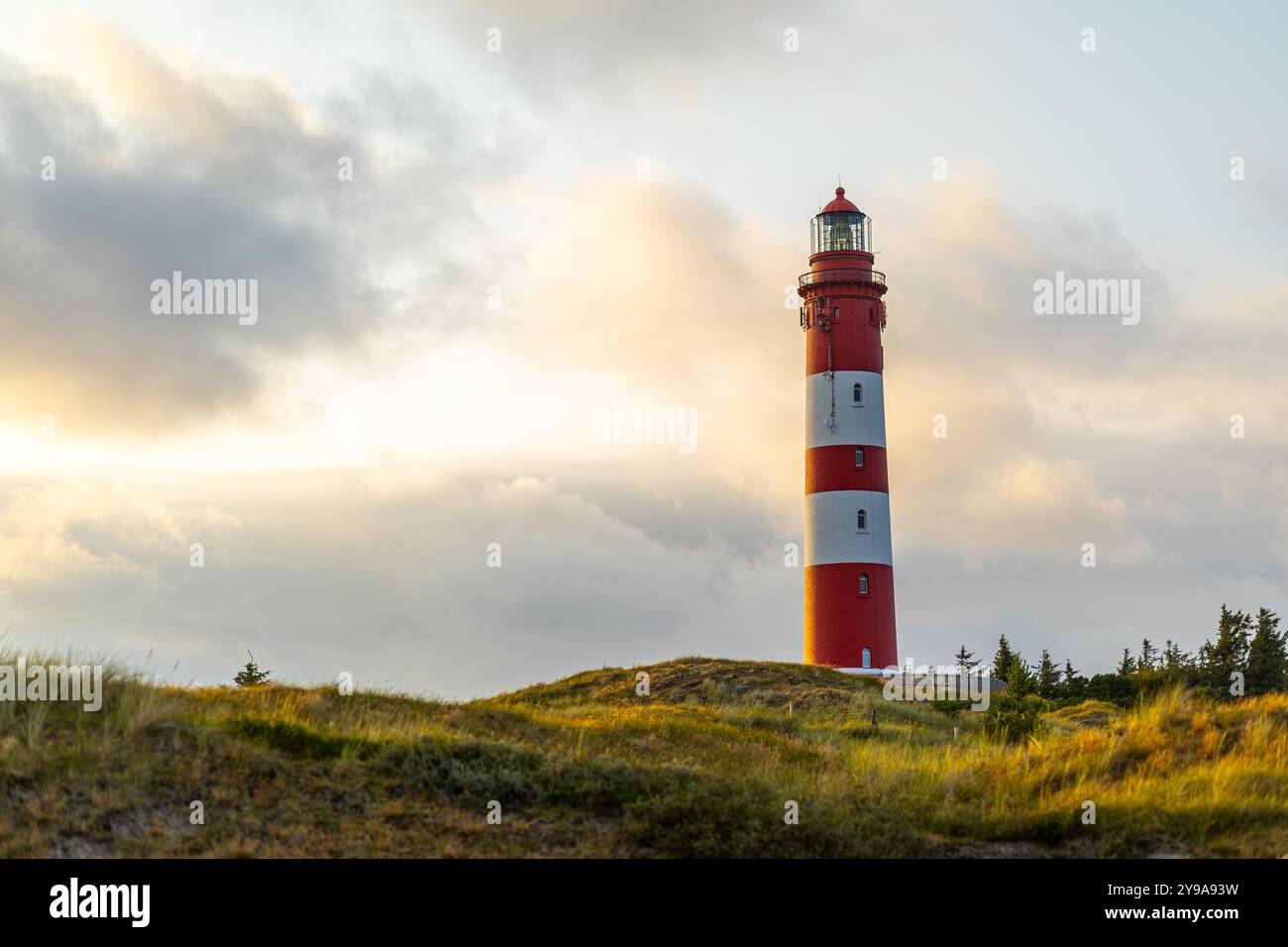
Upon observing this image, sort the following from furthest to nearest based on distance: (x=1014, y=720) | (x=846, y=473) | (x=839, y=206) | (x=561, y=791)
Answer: (x=839, y=206) → (x=846, y=473) → (x=1014, y=720) → (x=561, y=791)

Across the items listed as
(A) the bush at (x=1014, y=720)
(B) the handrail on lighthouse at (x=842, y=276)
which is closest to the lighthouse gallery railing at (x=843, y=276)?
(B) the handrail on lighthouse at (x=842, y=276)

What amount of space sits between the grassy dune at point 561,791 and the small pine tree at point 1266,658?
3666 cm

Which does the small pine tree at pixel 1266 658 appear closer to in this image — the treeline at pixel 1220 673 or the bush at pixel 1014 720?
the treeline at pixel 1220 673

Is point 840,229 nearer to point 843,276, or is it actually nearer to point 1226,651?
point 843,276

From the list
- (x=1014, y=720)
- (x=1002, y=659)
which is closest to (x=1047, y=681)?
(x=1002, y=659)

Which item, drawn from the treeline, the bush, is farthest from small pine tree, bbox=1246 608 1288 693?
the bush

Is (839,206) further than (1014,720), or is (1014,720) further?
(839,206)

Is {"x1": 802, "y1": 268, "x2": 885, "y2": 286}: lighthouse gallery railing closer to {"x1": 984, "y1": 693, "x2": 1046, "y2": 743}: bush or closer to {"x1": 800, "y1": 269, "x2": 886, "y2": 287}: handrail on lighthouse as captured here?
{"x1": 800, "y1": 269, "x2": 886, "y2": 287}: handrail on lighthouse

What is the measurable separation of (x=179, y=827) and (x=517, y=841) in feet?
10.6

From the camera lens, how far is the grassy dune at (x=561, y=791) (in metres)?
11.6

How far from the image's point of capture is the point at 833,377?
45562mm

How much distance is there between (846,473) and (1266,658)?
21125 mm

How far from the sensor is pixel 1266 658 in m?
50.5

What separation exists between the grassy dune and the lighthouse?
2675cm
